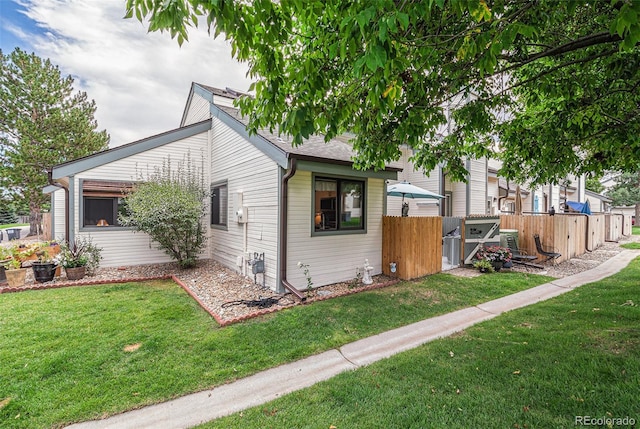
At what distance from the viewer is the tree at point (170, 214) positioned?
26.0 ft

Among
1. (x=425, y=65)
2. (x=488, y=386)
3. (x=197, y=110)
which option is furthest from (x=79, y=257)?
(x=488, y=386)

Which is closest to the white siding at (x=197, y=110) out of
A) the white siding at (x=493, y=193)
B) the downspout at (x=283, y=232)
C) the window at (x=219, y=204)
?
the window at (x=219, y=204)

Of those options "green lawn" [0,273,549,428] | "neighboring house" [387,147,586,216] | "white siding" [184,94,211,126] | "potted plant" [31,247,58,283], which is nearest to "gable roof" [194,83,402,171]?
"white siding" [184,94,211,126]

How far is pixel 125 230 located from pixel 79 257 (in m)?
1.58

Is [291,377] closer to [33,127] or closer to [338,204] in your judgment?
[338,204]

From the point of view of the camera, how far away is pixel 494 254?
912 centimetres

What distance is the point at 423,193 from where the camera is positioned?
32.3ft

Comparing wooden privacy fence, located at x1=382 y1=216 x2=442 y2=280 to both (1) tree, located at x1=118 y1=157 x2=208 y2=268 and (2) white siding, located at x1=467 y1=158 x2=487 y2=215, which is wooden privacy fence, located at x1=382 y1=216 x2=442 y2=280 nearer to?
(1) tree, located at x1=118 y1=157 x2=208 y2=268

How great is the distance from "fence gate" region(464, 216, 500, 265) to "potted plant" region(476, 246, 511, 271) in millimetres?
223

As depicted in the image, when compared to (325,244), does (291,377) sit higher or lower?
lower

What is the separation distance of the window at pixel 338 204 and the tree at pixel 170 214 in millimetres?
3981

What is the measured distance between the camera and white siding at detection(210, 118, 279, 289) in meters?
6.84

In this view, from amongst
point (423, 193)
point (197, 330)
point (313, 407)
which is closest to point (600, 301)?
point (423, 193)

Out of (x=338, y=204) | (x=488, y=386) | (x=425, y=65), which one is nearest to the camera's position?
(x=488, y=386)
